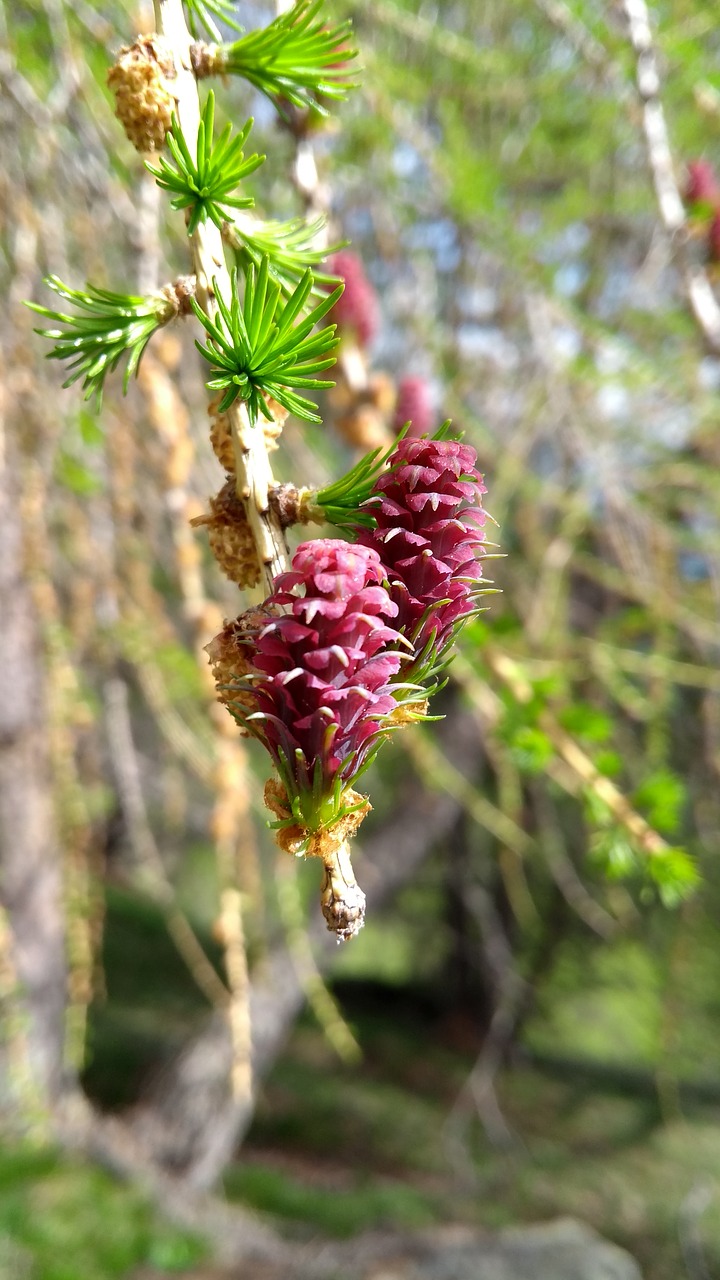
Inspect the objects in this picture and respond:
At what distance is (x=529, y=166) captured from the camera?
1.75 m

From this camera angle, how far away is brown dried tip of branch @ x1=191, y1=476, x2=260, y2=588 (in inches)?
11.4

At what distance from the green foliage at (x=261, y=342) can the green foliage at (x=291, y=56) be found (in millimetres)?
111

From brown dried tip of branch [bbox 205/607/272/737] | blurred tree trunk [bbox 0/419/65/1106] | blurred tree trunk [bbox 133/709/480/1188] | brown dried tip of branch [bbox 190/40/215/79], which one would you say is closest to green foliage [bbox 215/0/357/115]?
brown dried tip of branch [bbox 190/40/215/79]

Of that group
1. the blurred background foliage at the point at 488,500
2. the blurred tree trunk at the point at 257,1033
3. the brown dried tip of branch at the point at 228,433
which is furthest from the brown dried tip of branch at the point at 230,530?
the blurred tree trunk at the point at 257,1033

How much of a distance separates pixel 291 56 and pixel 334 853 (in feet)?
1.02

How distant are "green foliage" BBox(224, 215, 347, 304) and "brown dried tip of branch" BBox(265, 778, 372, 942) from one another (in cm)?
20

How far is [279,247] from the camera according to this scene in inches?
12.9

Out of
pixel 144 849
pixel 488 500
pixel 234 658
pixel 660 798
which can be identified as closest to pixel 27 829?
pixel 144 849

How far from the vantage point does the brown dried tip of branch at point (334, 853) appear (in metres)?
0.25

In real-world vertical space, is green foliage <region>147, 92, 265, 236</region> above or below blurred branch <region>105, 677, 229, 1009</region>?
above

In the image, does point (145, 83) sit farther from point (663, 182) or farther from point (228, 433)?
point (663, 182)

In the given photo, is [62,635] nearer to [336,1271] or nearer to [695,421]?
[695,421]

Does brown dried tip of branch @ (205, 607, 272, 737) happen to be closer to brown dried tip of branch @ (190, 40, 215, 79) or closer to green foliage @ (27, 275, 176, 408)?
green foliage @ (27, 275, 176, 408)

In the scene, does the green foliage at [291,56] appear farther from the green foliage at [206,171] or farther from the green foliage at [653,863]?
the green foliage at [653,863]
